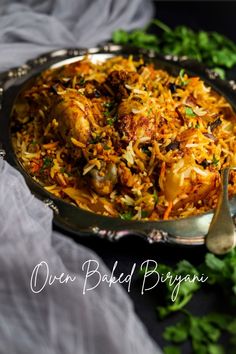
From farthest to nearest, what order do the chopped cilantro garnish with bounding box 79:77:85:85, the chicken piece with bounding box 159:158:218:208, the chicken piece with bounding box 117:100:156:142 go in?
the chopped cilantro garnish with bounding box 79:77:85:85, the chicken piece with bounding box 117:100:156:142, the chicken piece with bounding box 159:158:218:208

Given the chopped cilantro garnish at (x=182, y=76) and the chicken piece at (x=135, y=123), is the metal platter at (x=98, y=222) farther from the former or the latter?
the chicken piece at (x=135, y=123)

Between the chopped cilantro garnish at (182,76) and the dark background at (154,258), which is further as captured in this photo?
the chopped cilantro garnish at (182,76)

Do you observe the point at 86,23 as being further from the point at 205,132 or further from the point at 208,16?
the point at 205,132

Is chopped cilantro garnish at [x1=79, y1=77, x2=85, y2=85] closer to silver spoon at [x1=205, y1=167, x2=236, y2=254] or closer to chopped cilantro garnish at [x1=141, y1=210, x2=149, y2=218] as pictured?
chopped cilantro garnish at [x1=141, y1=210, x2=149, y2=218]

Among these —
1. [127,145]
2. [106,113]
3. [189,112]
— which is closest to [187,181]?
[127,145]

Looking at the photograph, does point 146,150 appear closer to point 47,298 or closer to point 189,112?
point 189,112

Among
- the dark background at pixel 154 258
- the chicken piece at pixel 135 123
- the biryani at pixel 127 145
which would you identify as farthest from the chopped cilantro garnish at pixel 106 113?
the dark background at pixel 154 258

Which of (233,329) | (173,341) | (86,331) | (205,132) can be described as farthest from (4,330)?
(205,132)

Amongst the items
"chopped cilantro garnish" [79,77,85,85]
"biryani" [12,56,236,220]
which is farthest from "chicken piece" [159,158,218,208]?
"chopped cilantro garnish" [79,77,85,85]
